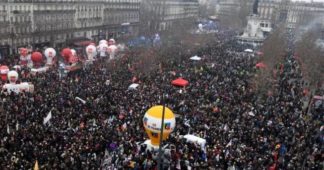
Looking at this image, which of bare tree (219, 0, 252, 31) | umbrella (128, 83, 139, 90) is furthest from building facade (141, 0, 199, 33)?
umbrella (128, 83, 139, 90)

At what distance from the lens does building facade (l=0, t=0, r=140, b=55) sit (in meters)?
53.0

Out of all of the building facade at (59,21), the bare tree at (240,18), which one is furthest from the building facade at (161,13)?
the bare tree at (240,18)

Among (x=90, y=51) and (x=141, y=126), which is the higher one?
(x=90, y=51)

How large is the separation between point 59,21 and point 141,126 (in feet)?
145

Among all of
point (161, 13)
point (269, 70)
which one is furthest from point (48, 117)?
point (161, 13)

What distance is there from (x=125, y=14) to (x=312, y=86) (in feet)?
183

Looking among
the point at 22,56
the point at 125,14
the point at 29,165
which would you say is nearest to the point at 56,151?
the point at 29,165

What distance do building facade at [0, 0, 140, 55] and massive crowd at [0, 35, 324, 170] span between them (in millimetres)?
22145

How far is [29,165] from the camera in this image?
16.2m

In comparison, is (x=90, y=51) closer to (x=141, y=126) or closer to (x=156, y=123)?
(x=141, y=126)

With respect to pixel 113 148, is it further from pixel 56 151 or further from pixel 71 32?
pixel 71 32

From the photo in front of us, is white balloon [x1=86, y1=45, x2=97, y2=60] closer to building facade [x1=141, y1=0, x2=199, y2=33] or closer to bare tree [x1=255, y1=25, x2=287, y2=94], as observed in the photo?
bare tree [x1=255, y1=25, x2=287, y2=94]

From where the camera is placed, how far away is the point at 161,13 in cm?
10144

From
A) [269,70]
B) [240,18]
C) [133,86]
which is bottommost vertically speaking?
[133,86]
